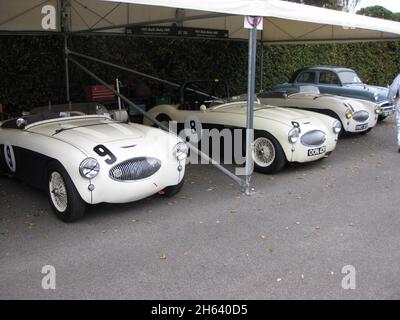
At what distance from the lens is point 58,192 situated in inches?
183

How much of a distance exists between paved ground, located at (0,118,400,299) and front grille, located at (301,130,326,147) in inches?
22.9

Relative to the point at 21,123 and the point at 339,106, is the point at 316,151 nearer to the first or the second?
the point at 339,106

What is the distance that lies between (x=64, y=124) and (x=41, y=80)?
4955mm

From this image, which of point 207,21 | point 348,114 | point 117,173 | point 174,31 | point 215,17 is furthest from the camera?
point 207,21

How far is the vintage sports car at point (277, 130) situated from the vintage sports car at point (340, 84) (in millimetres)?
3986


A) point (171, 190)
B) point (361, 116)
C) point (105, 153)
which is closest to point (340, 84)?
point (361, 116)

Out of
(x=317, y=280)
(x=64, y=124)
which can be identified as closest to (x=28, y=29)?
(x=64, y=124)

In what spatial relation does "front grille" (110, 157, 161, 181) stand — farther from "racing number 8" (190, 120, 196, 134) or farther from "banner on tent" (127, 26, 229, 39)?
"banner on tent" (127, 26, 229, 39)

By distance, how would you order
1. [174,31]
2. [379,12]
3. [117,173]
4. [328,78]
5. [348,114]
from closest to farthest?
1. [117,173]
2. [348,114]
3. [174,31]
4. [328,78]
5. [379,12]

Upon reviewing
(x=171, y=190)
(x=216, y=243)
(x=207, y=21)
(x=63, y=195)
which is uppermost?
(x=207, y=21)

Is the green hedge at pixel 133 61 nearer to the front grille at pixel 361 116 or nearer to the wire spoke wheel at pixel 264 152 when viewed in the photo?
the front grille at pixel 361 116

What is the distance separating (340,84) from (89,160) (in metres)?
8.21

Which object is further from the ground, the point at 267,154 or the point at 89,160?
the point at 89,160

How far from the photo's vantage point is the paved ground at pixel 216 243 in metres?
3.33
